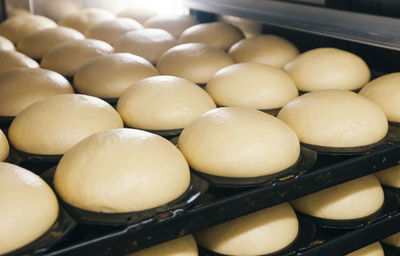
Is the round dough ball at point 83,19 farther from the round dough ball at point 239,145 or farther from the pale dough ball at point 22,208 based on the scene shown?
the pale dough ball at point 22,208

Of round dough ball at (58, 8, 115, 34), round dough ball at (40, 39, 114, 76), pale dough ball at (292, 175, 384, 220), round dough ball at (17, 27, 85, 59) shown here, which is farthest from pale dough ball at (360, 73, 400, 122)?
round dough ball at (58, 8, 115, 34)

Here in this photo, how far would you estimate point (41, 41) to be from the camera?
2584 mm

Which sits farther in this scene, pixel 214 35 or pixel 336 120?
pixel 214 35

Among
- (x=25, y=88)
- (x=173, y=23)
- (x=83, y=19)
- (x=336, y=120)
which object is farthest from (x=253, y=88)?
(x=83, y=19)

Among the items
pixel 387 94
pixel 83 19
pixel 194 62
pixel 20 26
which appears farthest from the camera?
pixel 83 19

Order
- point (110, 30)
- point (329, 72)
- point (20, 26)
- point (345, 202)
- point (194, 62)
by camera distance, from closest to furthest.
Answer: point (345, 202), point (329, 72), point (194, 62), point (110, 30), point (20, 26)

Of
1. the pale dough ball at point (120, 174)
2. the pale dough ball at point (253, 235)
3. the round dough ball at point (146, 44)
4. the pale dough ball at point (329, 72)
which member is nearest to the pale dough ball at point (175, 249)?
the pale dough ball at point (253, 235)

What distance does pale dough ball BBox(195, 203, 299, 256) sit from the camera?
53.7 inches

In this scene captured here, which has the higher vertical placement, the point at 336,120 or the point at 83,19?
the point at 336,120

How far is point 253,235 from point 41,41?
1.81m

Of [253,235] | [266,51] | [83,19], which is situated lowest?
[253,235]

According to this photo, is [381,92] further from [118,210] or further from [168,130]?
[118,210]

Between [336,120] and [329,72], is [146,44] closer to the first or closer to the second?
[329,72]

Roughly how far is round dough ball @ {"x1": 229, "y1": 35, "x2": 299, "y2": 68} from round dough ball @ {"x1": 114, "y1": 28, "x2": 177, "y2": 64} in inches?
14.8
